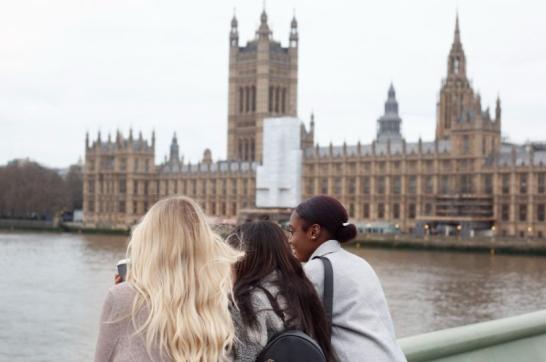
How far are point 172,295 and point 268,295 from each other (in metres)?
0.37

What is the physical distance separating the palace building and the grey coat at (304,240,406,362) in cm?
4717

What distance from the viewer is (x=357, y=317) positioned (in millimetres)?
2836

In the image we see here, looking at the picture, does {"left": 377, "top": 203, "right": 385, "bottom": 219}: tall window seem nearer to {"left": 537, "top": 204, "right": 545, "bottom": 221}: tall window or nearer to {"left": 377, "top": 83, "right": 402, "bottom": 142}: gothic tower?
{"left": 537, "top": 204, "right": 545, "bottom": 221}: tall window

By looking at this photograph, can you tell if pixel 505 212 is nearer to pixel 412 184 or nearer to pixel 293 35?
pixel 412 184

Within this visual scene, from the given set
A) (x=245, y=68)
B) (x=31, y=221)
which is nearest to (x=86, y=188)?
(x=31, y=221)

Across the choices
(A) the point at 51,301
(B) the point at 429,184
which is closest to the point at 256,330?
(A) the point at 51,301

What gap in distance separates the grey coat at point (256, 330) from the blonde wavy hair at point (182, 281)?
0.20 feet

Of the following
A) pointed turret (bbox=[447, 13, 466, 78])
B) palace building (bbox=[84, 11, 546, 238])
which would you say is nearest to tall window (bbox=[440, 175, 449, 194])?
palace building (bbox=[84, 11, 546, 238])

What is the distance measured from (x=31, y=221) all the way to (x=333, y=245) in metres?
71.8

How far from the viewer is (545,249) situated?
Result: 42438 millimetres

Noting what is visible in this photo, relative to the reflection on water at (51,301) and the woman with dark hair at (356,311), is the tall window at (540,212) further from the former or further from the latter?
the woman with dark hair at (356,311)

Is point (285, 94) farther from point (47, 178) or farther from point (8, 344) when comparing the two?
point (8, 344)

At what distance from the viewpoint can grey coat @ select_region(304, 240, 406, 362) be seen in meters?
2.81

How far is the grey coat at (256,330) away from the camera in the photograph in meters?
2.40
